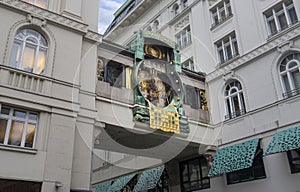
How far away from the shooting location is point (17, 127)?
464 inches

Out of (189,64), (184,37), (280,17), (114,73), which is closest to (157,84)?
(114,73)

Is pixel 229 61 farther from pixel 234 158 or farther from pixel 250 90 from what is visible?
pixel 234 158

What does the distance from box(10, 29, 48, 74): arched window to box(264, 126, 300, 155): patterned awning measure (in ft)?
35.5

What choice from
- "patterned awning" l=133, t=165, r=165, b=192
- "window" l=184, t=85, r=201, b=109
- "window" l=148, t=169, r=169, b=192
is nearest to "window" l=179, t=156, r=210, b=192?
"window" l=148, t=169, r=169, b=192

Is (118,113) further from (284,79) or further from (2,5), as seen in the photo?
(284,79)

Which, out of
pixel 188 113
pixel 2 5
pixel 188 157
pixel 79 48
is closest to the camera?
pixel 2 5

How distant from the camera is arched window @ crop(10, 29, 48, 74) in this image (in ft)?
42.1

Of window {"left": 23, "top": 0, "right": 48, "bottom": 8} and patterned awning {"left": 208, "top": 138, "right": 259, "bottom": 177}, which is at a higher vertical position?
window {"left": 23, "top": 0, "right": 48, "bottom": 8}

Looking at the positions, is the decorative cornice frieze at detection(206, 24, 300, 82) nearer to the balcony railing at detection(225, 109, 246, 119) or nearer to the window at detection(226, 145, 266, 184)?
the balcony railing at detection(225, 109, 246, 119)

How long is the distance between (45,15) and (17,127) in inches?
201

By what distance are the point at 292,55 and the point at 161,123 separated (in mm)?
7513

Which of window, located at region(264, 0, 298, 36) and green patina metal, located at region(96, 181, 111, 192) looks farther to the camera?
green patina metal, located at region(96, 181, 111, 192)

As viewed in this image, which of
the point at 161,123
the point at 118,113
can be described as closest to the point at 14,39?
the point at 118,113

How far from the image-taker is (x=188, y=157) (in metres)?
20.5
